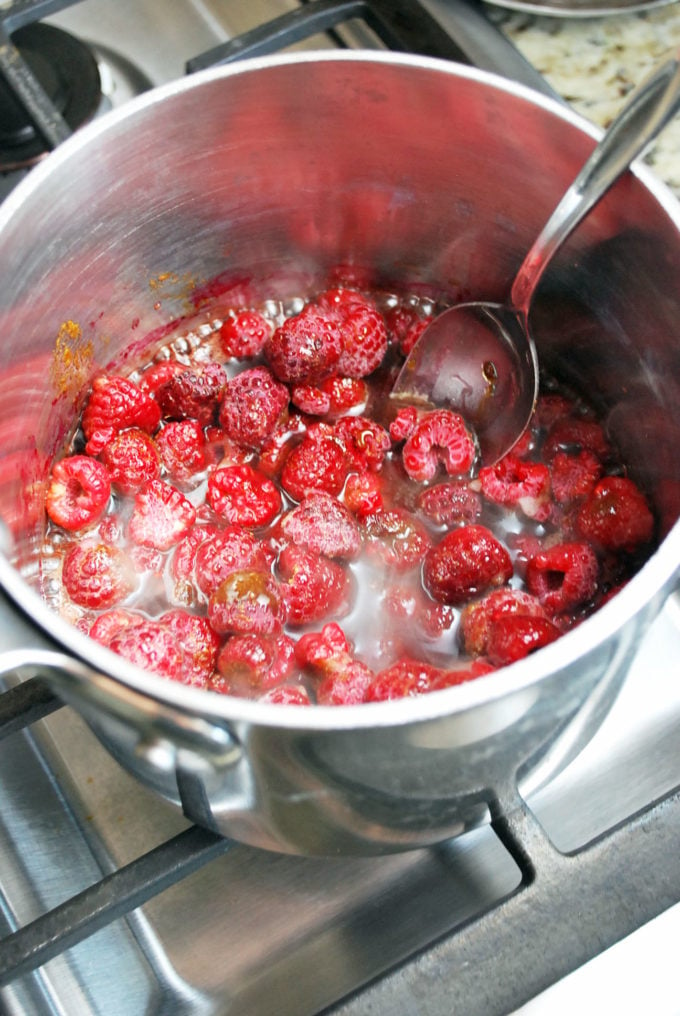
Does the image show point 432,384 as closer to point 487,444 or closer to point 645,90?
point 487,444

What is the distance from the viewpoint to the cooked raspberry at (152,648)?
0.73 metres

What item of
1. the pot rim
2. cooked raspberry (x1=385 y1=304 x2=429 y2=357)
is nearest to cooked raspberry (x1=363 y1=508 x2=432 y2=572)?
cooked raspberry (x1=385 y1=304 x2=429 y2=357)

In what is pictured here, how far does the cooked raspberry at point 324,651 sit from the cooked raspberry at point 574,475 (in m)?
0.26

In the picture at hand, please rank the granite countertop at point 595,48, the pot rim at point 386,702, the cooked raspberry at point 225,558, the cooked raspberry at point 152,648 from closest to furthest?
1. the pot rim at point 386,702
2. the cooked raspberry at point 152,648
3. the cooked raspberry at point 225,558
4. the granite countertop at point 595,48

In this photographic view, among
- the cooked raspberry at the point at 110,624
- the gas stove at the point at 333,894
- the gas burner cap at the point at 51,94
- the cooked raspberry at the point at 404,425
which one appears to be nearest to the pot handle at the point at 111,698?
the gas stove at the point at 333,894

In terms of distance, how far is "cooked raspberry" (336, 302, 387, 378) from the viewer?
0.97 m

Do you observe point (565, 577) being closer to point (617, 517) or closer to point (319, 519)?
point (617, 517)

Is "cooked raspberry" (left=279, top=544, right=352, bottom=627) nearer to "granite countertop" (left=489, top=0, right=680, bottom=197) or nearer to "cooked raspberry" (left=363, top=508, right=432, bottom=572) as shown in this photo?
"cooked raspberry" (left=363, top=508, right=432, bottom=572)

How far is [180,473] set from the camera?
933 mm

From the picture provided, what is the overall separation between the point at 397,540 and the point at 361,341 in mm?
222

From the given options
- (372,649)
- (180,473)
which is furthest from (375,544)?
(180,473)

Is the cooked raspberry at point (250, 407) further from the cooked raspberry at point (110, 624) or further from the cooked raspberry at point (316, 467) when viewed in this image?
the cooked raspberry at point (110, 624)

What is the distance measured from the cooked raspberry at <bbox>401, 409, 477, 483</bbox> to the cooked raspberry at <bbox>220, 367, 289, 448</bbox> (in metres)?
0.14

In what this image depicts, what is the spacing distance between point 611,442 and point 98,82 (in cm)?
65
